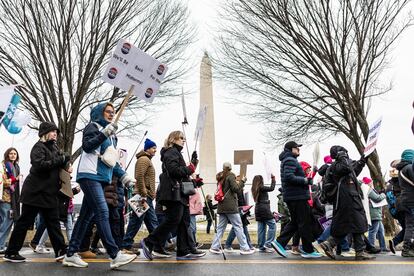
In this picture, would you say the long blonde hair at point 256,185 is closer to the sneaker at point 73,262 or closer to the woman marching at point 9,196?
the woman marching at point 9,196

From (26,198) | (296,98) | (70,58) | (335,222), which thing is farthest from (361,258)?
(70,58)

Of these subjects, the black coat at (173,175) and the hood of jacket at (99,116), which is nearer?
the hood of jacket at (99,116)

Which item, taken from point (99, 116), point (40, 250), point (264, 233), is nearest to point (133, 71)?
point (99, 116)

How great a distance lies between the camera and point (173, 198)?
261 inches

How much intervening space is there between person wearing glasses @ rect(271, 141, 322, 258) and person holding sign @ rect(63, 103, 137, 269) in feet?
8.40

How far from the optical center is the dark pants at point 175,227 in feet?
21.9

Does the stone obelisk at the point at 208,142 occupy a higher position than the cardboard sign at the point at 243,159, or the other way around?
the stone obelisk at the point at 208,142

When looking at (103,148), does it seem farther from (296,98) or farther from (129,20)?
(129,20)

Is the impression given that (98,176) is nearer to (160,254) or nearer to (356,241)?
(160,254)

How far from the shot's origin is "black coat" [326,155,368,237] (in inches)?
273

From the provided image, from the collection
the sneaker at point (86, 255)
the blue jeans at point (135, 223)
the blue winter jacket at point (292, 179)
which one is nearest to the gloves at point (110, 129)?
the sneaker at point (86, 255)

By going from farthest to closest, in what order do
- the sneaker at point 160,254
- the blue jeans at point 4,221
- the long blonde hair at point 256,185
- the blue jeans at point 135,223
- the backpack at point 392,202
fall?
the long blonde hair at point 256,185 < the backpack at point 392,202 < the blue jeans at point 4,221 < the blue jeans at point 135,223 < the sneaker at point 160,254

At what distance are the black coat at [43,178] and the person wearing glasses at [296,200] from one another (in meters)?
3.01

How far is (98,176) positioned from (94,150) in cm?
28
